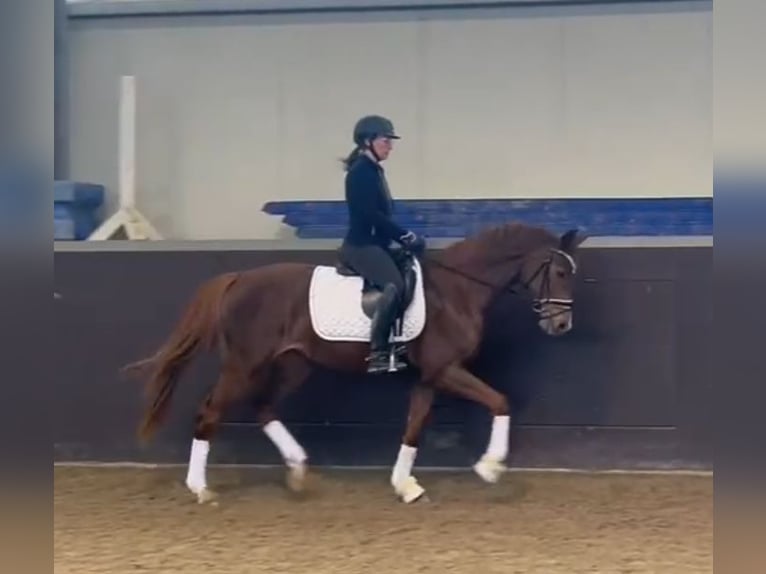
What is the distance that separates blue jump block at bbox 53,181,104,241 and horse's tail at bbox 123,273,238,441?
1.42m

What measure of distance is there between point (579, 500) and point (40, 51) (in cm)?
400

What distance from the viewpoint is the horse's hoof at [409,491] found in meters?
4.54

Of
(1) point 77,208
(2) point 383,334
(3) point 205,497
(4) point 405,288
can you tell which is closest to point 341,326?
(2) point 383,334

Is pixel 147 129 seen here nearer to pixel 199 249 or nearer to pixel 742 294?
pixel 199 249

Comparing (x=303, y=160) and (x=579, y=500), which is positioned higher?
(x=303, y=160)

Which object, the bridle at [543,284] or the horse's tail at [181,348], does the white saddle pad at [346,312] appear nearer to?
the bridle at [543,284]

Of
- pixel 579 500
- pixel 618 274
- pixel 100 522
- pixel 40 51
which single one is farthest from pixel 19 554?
pixel 618 274

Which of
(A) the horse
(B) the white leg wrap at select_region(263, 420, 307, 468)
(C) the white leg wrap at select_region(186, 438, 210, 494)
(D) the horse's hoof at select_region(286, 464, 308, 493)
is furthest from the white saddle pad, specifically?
(C) the white leg wrap at select_region(186, 438, 210, 494)

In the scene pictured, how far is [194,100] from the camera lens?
6637 millimetres

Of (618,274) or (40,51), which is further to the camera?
(618,274)

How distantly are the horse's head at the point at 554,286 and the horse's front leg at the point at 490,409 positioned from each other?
40cm

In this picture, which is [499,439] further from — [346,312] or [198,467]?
[198,467]

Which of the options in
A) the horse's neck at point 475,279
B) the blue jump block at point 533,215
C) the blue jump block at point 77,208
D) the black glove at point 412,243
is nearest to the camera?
the black glove at point 412,243

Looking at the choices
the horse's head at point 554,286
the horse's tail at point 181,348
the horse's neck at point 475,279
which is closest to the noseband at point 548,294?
the horse's head at point 554,286
